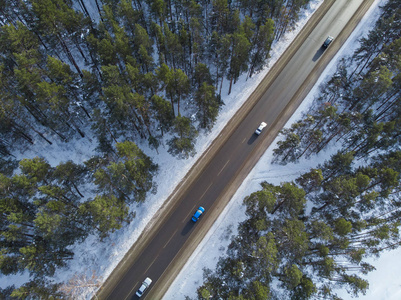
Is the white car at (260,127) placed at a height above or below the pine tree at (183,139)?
above

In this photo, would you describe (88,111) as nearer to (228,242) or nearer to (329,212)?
(228,242)

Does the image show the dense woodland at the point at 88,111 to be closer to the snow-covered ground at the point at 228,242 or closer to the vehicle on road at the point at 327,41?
the vehicle on road at the point at 327,41

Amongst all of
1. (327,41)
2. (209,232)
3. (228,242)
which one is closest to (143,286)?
(209,232)

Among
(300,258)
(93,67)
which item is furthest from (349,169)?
(93,67)

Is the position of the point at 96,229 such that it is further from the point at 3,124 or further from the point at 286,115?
the point at 286,115

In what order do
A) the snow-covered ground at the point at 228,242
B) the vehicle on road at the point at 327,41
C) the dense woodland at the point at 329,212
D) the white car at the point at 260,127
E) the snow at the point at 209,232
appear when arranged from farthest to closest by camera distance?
1. the vehicle on road at the point at 327,41
2. the white car at the point at 260,127
3. the snow at the point at 209,232
4. the snow-covered ground at the point at 228,242
5. the dense woodland at the point at 329,212

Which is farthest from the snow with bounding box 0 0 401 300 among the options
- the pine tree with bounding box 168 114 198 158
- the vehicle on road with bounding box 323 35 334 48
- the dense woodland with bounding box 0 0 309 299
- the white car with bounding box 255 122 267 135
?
the vehicle on road with bounding box 323 35 334 48

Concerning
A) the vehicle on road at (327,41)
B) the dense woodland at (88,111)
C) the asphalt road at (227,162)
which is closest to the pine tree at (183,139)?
the dense woodland at (88,111)

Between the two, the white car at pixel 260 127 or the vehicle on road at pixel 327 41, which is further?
the vehicle on road at pixel 327 41
